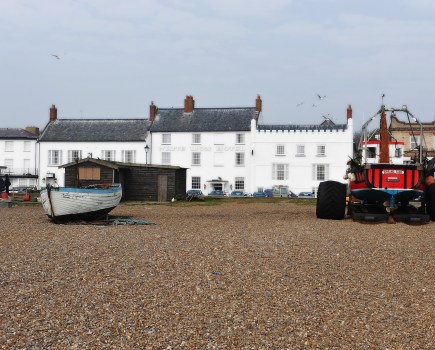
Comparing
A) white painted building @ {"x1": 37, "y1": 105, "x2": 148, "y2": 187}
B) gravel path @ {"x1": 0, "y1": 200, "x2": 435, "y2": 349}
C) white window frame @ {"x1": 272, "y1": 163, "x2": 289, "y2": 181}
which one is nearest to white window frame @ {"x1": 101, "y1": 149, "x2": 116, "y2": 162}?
white painted building @ {"x1": 37, "y1": 105, "x2": 148, "y2": 187}

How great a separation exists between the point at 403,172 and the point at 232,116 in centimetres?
4159

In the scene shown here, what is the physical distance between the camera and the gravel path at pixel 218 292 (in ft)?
21.0

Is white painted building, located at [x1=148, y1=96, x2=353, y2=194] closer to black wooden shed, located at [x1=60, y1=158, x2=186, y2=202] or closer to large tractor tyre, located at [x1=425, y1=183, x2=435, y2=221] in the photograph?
black wooden shed, located at [x1=60, y1=158, x2=186, y2=202]

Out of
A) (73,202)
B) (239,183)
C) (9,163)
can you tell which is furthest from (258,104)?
(73,202)

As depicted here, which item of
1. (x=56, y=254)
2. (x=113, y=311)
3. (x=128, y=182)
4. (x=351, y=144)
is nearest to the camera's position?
(x=113, y=311)

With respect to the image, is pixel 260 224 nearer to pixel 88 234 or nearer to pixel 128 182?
pixel 88 234

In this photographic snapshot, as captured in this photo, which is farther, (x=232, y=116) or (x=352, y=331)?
(x=232, y=116)

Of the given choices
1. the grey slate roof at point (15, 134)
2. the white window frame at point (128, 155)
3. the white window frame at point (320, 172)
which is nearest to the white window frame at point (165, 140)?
the white window frame at point (128, 155)

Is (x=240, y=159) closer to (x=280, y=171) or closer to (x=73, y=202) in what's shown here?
(x=280, y=171)

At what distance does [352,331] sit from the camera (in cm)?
665

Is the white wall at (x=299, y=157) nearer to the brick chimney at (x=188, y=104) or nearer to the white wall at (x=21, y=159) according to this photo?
the brick chimney at (x=188, y=104)

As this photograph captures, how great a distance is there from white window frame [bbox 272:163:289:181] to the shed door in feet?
56.5

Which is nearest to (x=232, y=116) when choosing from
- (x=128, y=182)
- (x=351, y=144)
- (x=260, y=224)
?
(x=351, y=144)

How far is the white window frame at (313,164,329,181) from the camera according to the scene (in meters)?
56.0
